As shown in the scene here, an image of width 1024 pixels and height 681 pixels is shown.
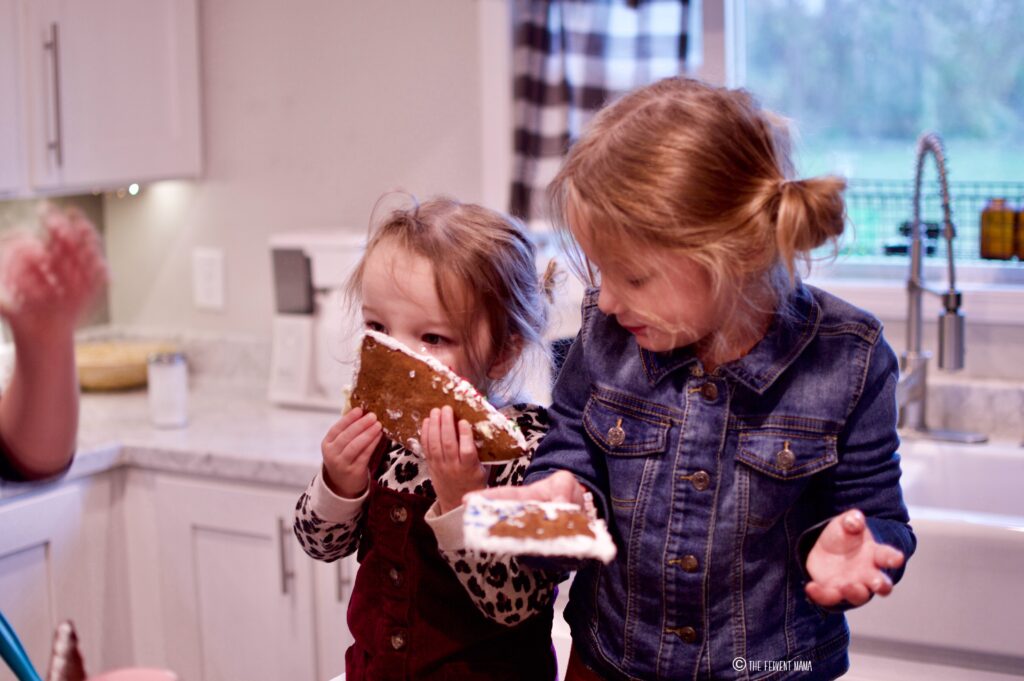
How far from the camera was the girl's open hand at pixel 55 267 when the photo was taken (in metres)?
0.62

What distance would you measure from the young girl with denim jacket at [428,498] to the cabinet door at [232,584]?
890mm

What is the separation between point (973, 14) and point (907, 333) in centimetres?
69

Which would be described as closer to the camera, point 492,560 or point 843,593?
point 843,593

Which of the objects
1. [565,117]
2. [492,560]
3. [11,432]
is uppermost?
[565,117]

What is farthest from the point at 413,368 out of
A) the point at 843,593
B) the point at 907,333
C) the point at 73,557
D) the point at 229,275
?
the point at 229,275

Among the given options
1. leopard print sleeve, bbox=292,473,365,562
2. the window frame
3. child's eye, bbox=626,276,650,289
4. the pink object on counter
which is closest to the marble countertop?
the window frame

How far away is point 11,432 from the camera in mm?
810

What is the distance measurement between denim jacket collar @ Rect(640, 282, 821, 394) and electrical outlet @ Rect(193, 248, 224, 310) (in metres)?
1.94

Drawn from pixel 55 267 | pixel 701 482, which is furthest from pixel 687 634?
pixel 55 267

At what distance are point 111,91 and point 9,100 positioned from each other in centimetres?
25

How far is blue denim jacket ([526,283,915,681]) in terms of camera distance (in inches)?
37.9

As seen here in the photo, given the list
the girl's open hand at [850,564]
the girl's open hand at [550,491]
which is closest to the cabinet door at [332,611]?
the girl's open hand at [550,491]

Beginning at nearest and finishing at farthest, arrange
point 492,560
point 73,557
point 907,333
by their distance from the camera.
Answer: point 492,560 < point 907,333 < point 73,557

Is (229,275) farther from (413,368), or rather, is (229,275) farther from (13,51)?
(413,368)
